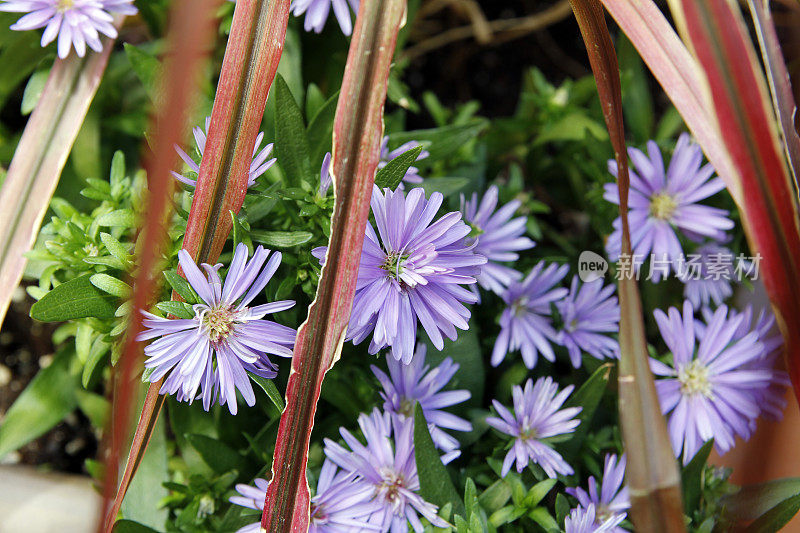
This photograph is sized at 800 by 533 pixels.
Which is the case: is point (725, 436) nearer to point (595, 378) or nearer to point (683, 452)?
point (683, 452)

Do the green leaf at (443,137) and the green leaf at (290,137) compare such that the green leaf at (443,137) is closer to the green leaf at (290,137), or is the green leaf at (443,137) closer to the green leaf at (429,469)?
the green leaf at (290,137)

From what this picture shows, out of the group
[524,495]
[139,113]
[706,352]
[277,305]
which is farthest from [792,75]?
[139,113]

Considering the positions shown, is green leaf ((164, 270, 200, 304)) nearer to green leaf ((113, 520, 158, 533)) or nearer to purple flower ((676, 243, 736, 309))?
green leaf ((113, 520, 158, 533))

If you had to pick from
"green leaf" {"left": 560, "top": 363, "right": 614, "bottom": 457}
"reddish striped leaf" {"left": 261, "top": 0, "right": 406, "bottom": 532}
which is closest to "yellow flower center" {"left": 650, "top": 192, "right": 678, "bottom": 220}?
"green leaf" {"left": 560, "top": 363, "right": 614, "bottom": 457}

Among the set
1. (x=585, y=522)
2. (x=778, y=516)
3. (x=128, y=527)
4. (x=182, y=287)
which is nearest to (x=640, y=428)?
(x=585, y=522)

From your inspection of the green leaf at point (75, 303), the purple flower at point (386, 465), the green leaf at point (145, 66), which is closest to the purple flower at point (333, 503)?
the purple flower at point (386, 465)

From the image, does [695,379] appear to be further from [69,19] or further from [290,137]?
[69,19]
